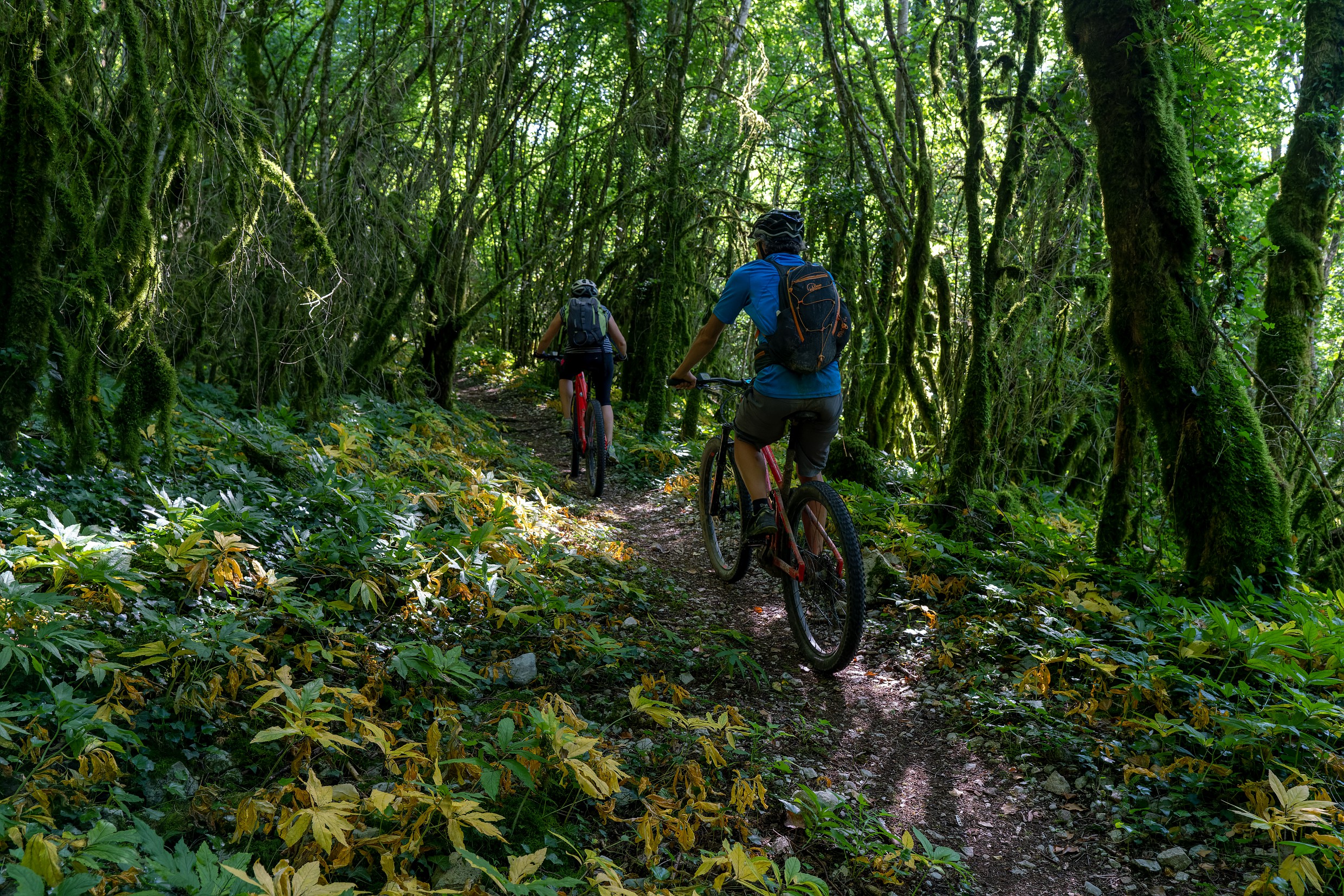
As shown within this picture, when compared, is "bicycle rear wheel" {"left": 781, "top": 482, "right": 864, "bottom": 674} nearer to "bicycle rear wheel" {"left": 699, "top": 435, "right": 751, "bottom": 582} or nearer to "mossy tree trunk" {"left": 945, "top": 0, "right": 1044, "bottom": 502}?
"bicycle rear wheel" {"left": 699, "top": 435, "right": 751, "bottom": 582}

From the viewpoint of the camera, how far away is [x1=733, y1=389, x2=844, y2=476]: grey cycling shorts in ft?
14.4

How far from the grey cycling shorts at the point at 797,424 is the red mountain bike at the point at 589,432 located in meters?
3.24

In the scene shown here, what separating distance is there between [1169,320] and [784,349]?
2.28 meters

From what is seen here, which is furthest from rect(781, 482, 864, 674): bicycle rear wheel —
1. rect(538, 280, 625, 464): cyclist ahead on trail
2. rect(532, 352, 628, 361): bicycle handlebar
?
rect(532, 352, 628, 361): bicycle handlebar

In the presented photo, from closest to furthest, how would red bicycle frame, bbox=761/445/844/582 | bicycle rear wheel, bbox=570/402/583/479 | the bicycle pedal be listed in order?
red bicycle frame, bbox=761/445/844/582 < the bicycle pedal < bicycle rear wheel, bbox=570/402/583/479

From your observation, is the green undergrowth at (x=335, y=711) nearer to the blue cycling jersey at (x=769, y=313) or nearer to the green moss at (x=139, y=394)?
the green moss at (x=139, y=394)

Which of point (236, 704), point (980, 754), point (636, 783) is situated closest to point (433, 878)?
point (636, 783)

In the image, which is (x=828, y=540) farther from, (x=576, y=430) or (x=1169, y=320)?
(x=576, y=430)

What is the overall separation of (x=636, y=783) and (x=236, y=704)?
1.51 meters

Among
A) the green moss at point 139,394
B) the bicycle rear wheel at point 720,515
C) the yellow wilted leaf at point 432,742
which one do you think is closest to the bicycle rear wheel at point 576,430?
the bicycle rear wheel at point 720,515

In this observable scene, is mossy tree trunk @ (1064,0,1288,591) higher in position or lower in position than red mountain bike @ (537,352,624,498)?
higher

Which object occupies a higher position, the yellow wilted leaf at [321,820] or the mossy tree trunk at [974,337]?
the mossy tree trunk at [974,337]

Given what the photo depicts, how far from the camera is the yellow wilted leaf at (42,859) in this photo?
168 centimetres

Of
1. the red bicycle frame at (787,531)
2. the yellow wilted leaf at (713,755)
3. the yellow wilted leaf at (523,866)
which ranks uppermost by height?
the red bicycle frame at (787,531)
